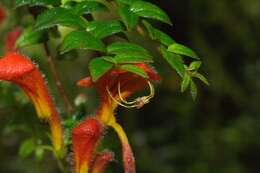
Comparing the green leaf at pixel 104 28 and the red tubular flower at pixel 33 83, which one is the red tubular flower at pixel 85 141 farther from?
the green leaf at pixel 104 28

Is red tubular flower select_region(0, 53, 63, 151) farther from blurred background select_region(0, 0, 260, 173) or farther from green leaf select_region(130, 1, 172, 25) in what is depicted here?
blurred background select_region(0, 0, 260, 173)

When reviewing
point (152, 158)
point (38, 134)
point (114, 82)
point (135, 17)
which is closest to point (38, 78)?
point (114, 82)

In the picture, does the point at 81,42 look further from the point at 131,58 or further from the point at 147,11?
the point at 147,11

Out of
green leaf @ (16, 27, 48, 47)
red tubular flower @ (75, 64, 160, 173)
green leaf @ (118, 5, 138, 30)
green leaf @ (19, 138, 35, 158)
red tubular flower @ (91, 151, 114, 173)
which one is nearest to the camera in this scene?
green leaf @ (118, 5, 138, 30)

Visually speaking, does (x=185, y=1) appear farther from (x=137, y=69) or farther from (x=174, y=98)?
(x=137, y=69)

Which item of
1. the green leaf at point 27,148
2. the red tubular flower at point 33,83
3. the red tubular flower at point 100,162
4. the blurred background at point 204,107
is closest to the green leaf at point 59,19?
the red tubular flower at point 33,83

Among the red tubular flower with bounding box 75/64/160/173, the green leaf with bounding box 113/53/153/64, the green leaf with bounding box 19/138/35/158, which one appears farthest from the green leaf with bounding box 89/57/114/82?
the green leaf with bounding box 19/138/35/158

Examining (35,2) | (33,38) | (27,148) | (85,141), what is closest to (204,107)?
(27,148)
